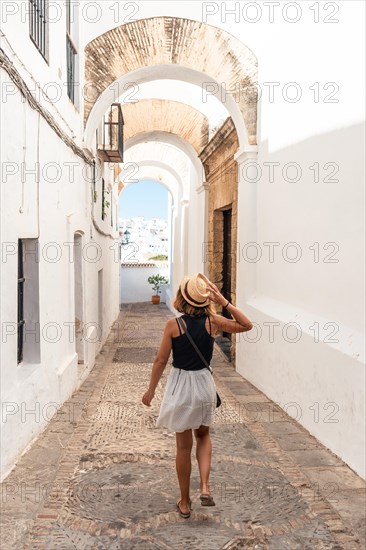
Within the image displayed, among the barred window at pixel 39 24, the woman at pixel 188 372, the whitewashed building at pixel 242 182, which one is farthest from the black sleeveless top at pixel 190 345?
the barred window at pixel 39 24

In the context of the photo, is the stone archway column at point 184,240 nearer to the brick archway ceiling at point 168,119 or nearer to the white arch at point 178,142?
the white arch at point 178,142

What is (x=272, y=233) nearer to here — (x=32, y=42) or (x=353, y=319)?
(x=353, y=319)

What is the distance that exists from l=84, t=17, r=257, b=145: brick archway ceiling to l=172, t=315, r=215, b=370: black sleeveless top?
4703 mm

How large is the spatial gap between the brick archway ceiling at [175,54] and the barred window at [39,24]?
2.04 metres

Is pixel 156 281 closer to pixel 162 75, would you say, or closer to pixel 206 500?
pixel 162 75

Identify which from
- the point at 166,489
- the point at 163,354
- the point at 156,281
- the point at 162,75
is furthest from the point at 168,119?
the point at 156,281

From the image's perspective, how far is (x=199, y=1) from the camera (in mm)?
7367

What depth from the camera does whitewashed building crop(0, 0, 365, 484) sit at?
4148mm

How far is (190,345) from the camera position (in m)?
3.21

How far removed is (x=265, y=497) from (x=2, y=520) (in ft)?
5.82

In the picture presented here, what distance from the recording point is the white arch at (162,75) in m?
7.55

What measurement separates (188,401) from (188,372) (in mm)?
182

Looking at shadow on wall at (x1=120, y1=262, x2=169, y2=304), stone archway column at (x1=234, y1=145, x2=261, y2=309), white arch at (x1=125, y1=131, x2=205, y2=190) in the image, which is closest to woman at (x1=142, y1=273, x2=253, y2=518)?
stone archway column at (x1=234, y1=145, x2=261, y2=309)

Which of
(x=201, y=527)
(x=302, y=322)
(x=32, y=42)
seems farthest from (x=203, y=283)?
(x=32, y=42)
